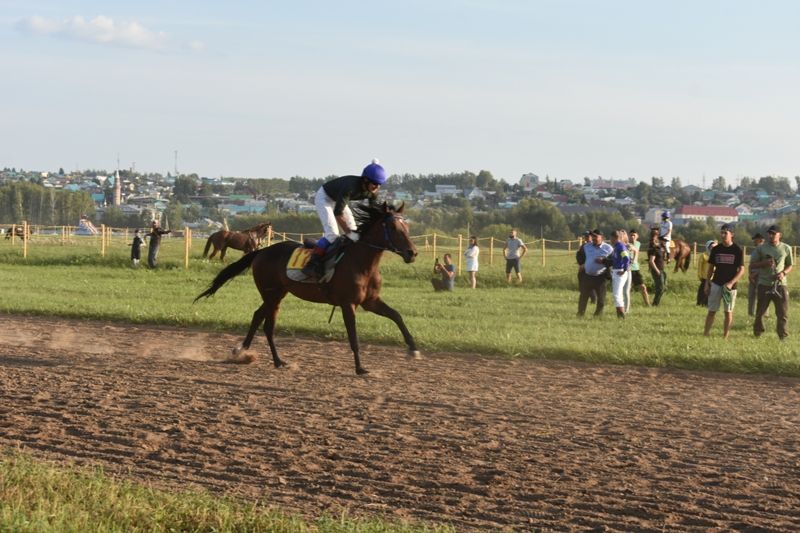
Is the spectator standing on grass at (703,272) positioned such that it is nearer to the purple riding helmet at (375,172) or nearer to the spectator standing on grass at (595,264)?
the spectator standing on grass at (595,264)

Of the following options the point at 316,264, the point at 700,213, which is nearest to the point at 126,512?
the point at 316,264

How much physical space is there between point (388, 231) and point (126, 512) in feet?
25.4

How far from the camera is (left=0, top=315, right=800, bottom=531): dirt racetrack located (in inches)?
305

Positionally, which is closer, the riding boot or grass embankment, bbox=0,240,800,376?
the riding boot

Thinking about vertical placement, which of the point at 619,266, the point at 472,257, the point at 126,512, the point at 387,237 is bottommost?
the point at 126,512

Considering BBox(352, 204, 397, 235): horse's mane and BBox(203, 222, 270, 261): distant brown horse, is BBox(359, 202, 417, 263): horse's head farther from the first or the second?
BBox(203, 222, 270, 261): distant brown horse

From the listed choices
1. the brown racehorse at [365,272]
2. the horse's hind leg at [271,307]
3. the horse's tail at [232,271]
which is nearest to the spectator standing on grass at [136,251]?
the horse's tail at [232,271]

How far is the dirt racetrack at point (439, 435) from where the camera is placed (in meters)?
7.75

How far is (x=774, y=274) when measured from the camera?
727 inches

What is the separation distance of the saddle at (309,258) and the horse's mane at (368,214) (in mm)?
271

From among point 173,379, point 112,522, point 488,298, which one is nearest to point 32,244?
point 488,298

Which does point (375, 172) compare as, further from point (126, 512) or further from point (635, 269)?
point (635, 269)

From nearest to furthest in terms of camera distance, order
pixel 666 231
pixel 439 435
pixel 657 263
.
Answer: pixel 439 435 → pixel 657 263 → pixel 666 231

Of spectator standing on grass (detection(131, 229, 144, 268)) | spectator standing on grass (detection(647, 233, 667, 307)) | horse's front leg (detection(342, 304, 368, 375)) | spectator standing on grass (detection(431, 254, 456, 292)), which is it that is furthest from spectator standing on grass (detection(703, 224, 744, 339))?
spectator standing on grass (detection(131, 229, 144, 268))
